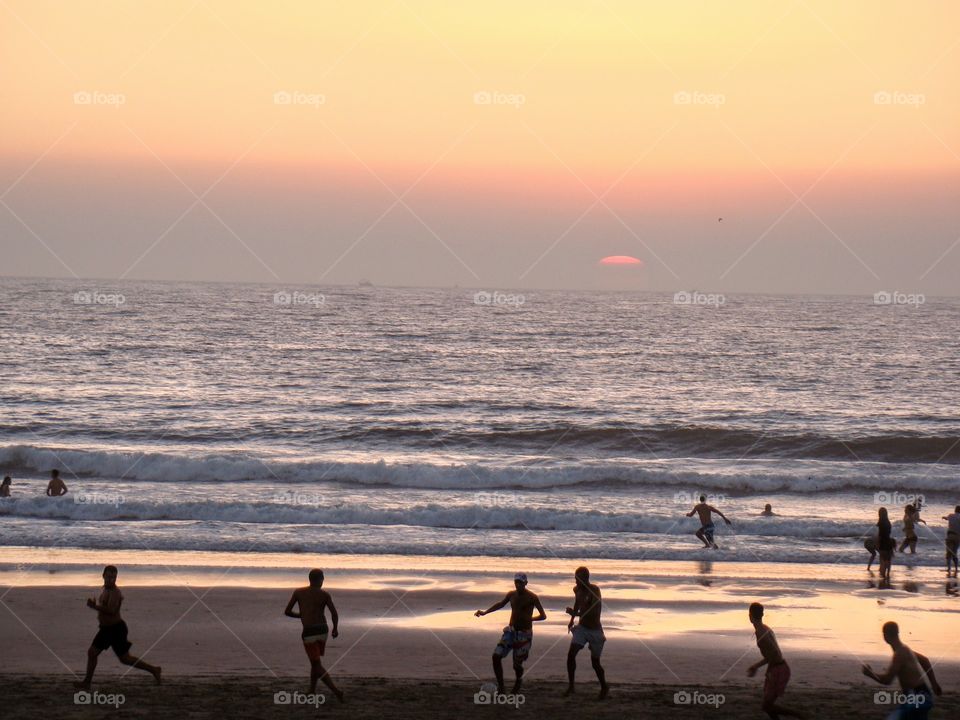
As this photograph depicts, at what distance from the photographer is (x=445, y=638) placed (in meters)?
14.5

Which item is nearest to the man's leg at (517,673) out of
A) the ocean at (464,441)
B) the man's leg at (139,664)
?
the man's leg at (139,664)

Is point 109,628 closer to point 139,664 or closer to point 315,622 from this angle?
point 139,664

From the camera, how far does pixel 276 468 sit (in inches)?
1282

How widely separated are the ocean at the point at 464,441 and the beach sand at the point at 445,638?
9.64ft

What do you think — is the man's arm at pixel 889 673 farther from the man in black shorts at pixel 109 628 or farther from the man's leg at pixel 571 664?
the man in black shorts at pixel 109 628

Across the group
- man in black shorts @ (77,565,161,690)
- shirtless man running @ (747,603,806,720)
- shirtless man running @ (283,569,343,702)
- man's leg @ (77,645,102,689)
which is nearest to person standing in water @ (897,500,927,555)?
shirtless man running @ (747,603,806,720)

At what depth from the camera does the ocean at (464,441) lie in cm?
2373

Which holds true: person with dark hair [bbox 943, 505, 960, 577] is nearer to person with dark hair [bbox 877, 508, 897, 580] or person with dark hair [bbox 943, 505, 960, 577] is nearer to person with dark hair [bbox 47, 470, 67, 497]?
person with dark hair [bbox 877, 508, 897, 580]

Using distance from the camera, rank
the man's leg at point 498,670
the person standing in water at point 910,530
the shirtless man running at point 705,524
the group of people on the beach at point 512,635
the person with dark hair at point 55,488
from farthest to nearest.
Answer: the person with dark hair at point 55,488 → the shirtless man running at point 705,524 → the person standing in water at point 910,530 → the man's leg at point 498,670 → the group of people on the beach at point 512,635

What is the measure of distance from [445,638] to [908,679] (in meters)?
7.08

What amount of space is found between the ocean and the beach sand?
9.64 feet

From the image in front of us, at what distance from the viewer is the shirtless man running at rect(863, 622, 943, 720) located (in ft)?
29.2

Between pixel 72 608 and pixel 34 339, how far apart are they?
181 ft

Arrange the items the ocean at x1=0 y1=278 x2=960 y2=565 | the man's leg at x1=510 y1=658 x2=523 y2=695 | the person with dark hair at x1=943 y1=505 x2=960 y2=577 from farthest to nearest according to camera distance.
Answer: the ocean at x1=0 y1=278 x2=960 y2=565 < the person with dark hair at x1=943 y1=505 x2=960 y2=577 < the man's leg at x1=510 y1=658 x2=523 y2=695
